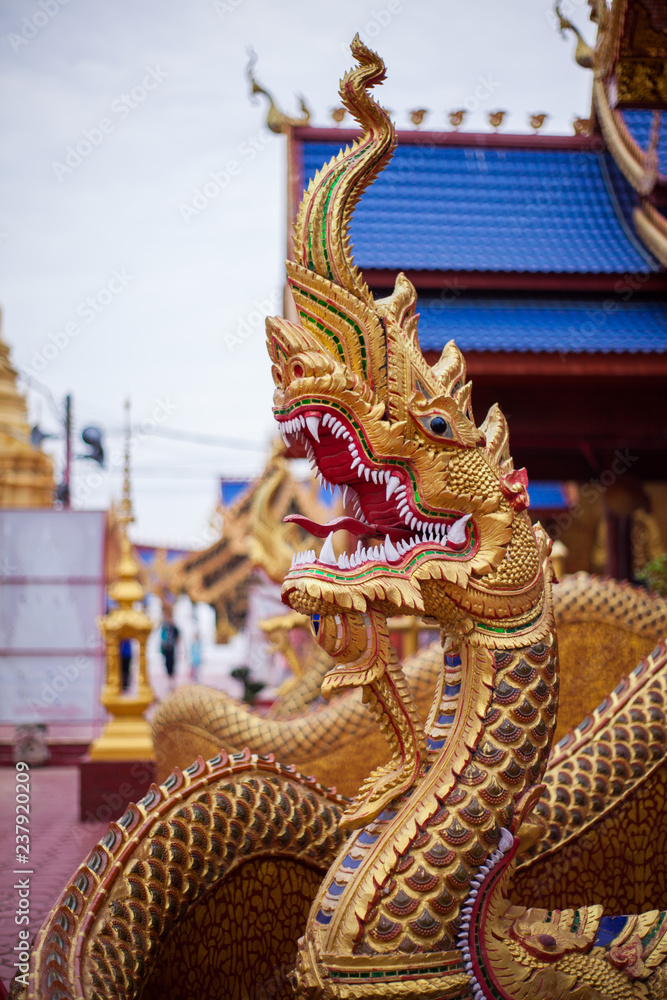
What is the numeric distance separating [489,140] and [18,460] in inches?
399

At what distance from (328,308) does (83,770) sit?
15.0 feet

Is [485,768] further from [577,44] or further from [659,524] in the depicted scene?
[659,524]

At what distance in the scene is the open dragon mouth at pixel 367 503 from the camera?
2029 mm

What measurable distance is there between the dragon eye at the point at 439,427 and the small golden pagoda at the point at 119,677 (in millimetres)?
4057

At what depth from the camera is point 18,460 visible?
15.2m

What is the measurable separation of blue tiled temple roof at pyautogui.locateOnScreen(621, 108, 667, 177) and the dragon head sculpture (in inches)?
221

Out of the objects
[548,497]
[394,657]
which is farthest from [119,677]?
[548,497]

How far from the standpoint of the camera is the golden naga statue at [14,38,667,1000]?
76.7 inches

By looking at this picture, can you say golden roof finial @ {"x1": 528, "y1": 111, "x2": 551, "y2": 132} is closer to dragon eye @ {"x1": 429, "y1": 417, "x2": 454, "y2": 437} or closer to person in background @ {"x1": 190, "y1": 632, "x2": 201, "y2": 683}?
dragon eye @ {"x1": 429, "y1": 417, "x2": 454, "y2": 437}

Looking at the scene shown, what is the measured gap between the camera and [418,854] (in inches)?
78.6

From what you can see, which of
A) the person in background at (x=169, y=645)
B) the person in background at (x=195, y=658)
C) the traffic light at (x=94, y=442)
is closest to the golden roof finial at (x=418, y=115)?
the traffic light at (x=94, y=442)

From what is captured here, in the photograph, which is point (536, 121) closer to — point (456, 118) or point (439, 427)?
point (456, 118)

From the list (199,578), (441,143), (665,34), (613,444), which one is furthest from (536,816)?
(199,578)

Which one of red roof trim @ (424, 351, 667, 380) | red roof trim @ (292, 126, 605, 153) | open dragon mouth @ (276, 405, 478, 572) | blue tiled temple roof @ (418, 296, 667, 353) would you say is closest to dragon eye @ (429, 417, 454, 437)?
open dragon mouth @ (276, 405, 478, 572)
